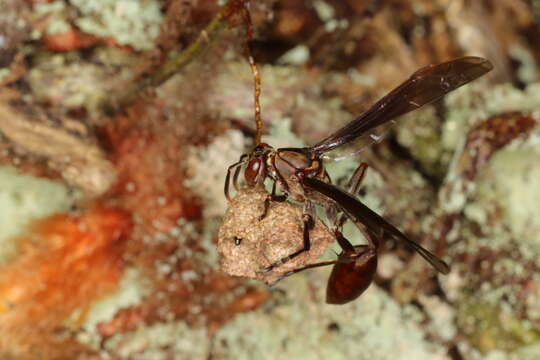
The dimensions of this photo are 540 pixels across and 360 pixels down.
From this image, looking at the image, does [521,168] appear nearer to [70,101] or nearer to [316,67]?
[316,67]

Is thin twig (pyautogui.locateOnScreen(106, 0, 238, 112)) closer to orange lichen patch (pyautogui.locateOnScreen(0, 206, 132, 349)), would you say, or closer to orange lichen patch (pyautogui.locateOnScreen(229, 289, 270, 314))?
orange lichen patch (pyautogui.locateOnScreen(0, 206, 132, 349))

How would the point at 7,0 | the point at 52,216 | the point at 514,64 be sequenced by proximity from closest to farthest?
the point at 7,0
the point at 52,216
the point at 514,64

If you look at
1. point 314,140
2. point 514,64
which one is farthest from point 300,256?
point 514,64

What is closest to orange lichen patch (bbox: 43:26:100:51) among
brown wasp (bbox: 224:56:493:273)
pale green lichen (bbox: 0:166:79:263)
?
pale green lichen (bbox: 0:166:79:263)

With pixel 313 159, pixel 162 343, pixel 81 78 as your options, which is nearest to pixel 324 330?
pixel 162 343

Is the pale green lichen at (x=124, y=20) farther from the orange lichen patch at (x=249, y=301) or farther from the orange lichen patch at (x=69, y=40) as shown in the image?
the orange lichen patch at (x=249, y=301)
